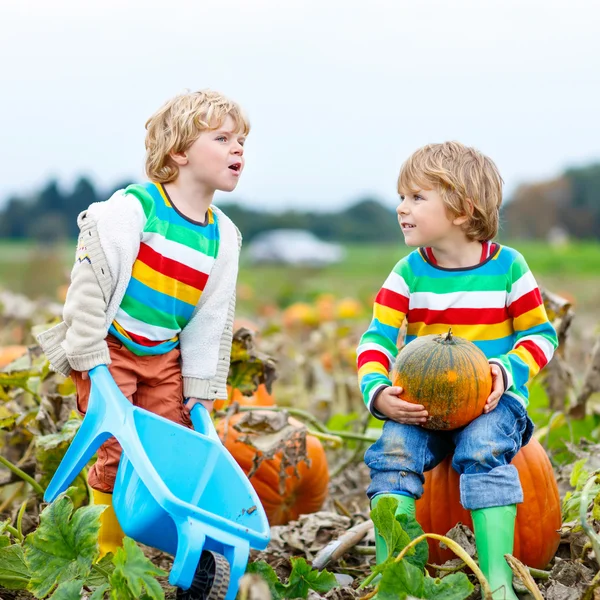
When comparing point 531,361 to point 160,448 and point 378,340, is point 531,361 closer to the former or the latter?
point 378,340

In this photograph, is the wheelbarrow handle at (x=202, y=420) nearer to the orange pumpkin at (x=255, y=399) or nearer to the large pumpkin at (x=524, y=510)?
the large pumpkin at (x=524, y=510)

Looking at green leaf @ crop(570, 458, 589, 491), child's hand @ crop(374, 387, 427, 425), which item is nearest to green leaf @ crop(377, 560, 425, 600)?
child's hand @ crop(374, 387, 427, 425)

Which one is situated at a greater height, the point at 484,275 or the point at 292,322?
the point at 484,275

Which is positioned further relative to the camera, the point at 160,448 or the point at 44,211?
the point at 44,211

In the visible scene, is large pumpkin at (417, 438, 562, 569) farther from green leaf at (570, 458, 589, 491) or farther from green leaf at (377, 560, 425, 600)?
green leaf at (377, 560, 425, 600)

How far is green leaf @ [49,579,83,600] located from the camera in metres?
2.16

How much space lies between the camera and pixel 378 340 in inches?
111

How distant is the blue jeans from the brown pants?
2.10 feet

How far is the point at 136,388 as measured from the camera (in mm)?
2801

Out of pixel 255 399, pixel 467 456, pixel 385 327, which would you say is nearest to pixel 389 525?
pixel 467 456

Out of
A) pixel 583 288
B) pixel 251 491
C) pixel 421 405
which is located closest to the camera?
pixel 251 491

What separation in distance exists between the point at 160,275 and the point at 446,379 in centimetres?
88

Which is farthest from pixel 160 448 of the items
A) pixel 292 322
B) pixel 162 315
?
pixel 292 322

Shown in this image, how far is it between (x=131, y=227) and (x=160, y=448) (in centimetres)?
64
